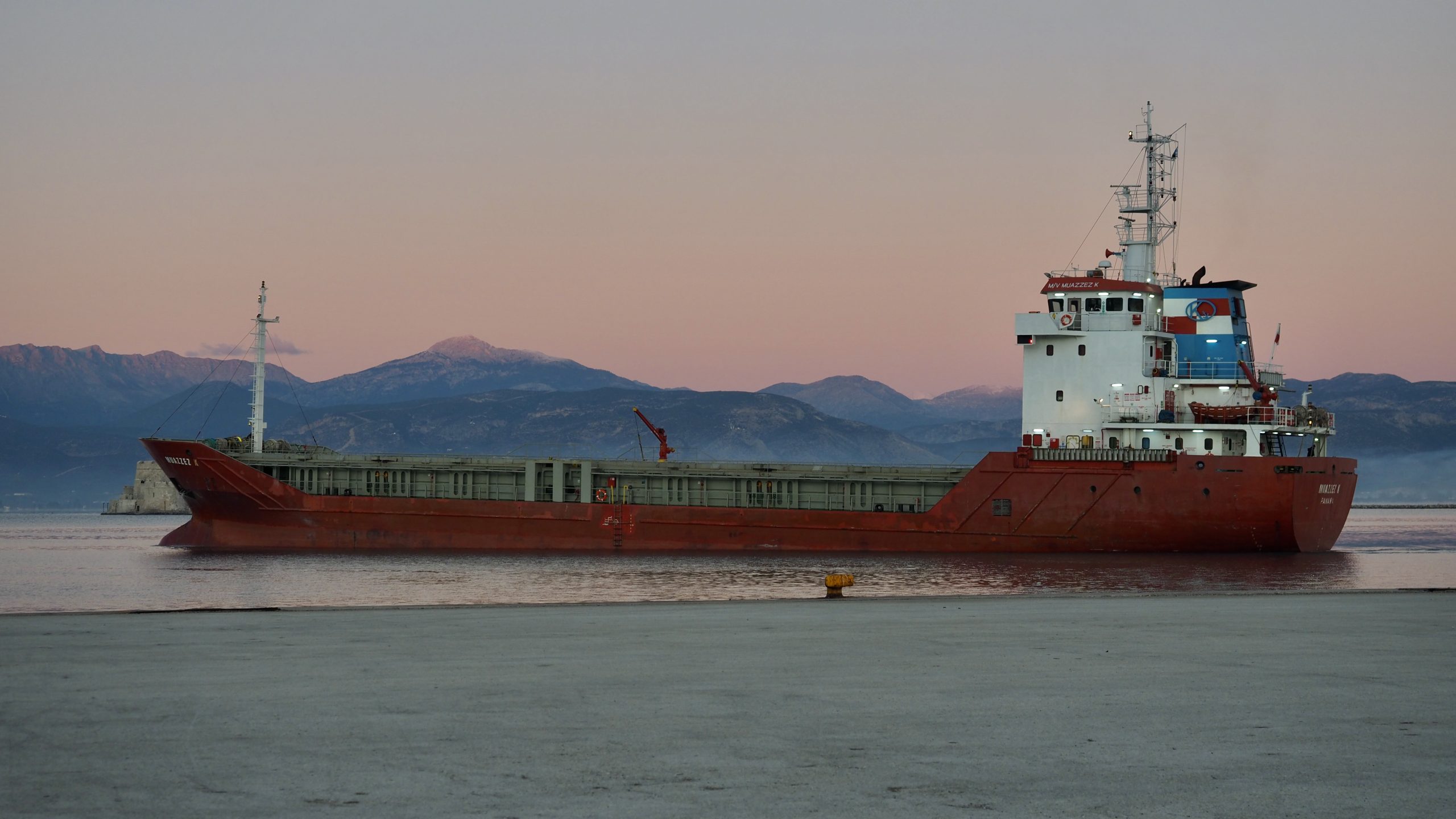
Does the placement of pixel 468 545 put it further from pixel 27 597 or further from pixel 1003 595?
pixel 1003 595

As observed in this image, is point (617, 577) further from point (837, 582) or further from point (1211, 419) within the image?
point (1211, 419)

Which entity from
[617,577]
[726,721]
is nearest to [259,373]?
[617,577]

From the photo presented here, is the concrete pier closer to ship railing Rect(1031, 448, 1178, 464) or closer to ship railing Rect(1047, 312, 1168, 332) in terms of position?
ship railing Rect(1031, 448, 1178, 464)

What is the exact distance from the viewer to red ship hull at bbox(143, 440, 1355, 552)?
1757 inches

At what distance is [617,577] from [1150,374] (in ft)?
72.0

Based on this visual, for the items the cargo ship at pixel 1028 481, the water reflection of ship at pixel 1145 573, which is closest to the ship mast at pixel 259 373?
the cargo ship at pixel 1028 481

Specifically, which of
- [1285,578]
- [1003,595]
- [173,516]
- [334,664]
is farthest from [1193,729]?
[173,516]

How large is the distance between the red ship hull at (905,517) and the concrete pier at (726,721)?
28261 mm

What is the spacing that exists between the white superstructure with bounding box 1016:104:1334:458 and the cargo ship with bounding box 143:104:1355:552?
7 cm

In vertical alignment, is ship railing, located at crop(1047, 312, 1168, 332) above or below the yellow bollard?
above

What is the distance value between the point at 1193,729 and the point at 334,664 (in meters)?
8.48

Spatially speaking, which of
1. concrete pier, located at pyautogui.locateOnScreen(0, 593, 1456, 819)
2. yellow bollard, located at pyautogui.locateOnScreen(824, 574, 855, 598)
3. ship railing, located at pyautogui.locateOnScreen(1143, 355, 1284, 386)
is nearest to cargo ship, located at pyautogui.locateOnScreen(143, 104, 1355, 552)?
ship railing, located at pyautogui.locateOnScreen(1143, 355, 1284, 386)

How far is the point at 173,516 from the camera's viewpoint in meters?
184

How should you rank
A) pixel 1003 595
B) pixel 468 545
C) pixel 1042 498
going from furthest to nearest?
pixel 468 545 < pixel 1042 498 < pixel 1003 595
